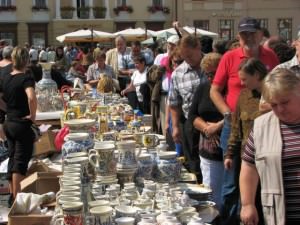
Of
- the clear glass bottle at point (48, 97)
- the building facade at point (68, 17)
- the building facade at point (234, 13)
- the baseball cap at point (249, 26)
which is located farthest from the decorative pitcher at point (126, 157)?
the building facade at point (234, 13)

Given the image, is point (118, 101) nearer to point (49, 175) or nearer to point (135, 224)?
point (49, 175)

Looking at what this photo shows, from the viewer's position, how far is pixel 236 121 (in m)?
3.95

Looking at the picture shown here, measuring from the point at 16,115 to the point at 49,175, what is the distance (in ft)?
5.18

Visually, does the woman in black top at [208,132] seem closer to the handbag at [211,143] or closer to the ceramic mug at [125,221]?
the handbag at [211,143]

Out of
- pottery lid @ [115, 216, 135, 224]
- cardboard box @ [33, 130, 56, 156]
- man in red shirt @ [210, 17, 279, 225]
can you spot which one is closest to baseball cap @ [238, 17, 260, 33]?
man in red shirt @ [210, 17, 279, 225]

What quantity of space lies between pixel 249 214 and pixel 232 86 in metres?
1.65

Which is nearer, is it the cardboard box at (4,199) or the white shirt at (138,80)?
the cardboard box at (4,199)

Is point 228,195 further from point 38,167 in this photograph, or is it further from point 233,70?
point 38,167

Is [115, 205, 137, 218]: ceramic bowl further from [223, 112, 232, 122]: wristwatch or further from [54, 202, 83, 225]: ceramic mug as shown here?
[223, 112, 232, 122]: wristwatch

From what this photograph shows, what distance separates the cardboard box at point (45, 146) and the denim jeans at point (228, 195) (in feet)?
6.78

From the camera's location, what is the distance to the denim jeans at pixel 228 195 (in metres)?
4.28

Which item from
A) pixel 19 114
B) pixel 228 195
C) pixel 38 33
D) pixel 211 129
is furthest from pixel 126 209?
pixel 38 33

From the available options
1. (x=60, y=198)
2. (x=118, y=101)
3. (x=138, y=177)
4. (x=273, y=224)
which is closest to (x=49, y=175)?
(x=138, y=177)

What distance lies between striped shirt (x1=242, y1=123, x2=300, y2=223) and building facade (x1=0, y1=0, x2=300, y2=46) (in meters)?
35.7
